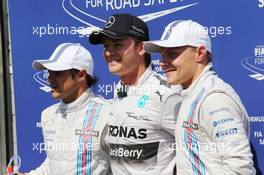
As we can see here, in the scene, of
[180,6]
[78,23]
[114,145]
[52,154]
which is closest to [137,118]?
[114,145]

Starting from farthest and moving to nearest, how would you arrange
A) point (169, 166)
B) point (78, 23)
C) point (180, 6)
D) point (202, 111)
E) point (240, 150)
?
point (78, 23) → point (180, 6) → point (169, 166) → point (202, 111) → point (240, 150)

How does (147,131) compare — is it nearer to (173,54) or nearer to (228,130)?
(173,54)

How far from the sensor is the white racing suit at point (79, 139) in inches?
85.9

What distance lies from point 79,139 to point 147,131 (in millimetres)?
402

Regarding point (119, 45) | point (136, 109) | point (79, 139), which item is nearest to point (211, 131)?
point (136, 109)

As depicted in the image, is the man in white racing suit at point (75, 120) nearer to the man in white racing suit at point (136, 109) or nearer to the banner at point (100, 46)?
Result: the man in white racing suit at point (136, 109)

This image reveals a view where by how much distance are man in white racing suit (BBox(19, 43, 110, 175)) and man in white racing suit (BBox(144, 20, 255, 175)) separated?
0.49m

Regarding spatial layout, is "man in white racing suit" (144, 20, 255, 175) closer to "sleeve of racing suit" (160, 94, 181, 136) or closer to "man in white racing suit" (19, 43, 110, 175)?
"sleeve of racing suit" (160, 94, 181, 136)

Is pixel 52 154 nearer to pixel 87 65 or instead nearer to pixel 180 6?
pixel 87 65

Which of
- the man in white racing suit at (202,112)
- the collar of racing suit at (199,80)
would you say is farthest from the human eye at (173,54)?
the collar of racing suit at (199,80)

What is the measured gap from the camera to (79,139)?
2201mm

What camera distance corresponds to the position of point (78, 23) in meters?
2.72

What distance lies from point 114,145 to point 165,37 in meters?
0.52

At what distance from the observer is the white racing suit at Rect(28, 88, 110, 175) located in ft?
7.16
